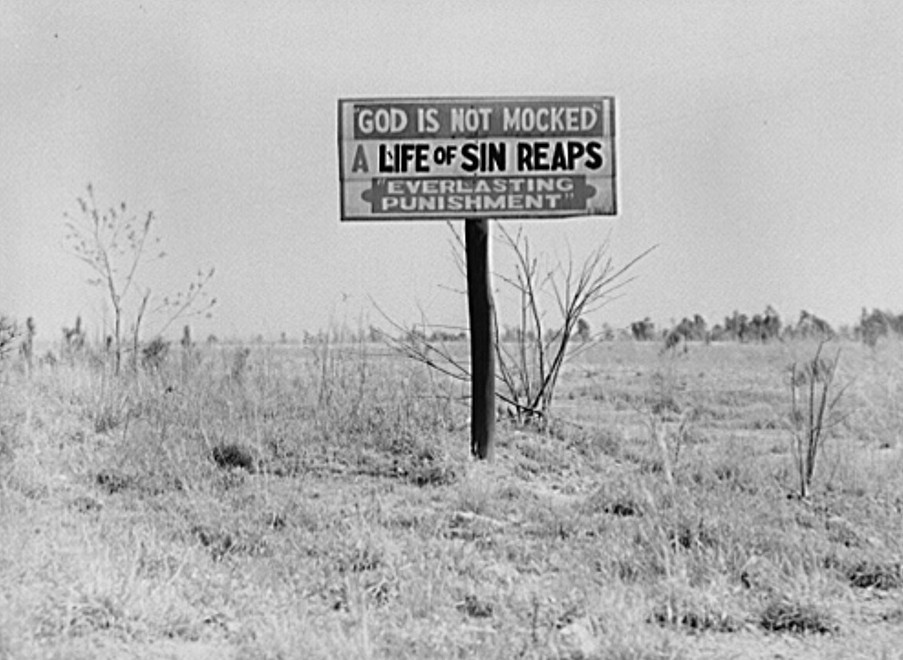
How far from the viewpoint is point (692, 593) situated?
17.7ft

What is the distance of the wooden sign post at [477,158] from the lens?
9.12m

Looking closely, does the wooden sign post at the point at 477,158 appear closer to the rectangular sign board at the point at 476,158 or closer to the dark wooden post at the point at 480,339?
the rectangular sign board at the point at 476,158

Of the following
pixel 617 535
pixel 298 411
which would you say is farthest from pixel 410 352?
pixel 617 535

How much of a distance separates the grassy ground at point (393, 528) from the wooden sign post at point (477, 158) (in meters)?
1.60

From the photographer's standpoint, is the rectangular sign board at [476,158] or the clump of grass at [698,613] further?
the rectangular sign board at [476,158]

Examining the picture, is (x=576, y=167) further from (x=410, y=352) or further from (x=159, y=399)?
(x=159, y=399)

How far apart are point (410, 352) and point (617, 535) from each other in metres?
4.95

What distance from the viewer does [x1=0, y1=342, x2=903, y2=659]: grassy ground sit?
4.87 metres

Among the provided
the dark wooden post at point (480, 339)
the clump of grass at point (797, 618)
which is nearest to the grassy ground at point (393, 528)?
the clump of grass at point (797, 618)

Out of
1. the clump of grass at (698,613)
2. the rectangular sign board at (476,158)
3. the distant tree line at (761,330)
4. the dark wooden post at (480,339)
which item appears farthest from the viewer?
the distant tree line at (761,330)

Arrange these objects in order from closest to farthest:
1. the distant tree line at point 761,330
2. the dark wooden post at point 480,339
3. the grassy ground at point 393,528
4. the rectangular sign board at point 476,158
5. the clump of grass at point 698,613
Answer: the grassy ground at point 393,528
the clump of grass at point 698,613
the rectangular sign board at point 476,158
the dark wooden post at point 480,339
the distant tree line at point 761,330

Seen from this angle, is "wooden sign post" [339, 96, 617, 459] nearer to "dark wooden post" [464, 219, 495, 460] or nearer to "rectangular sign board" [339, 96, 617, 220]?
"rectangular sign board" [339, 96, 617, 220]

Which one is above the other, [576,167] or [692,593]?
[576,167]

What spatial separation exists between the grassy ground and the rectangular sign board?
7.82 ft
